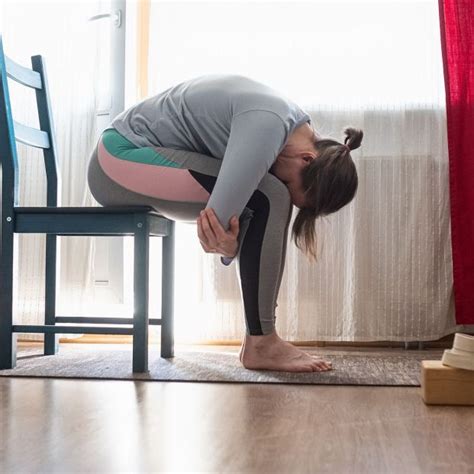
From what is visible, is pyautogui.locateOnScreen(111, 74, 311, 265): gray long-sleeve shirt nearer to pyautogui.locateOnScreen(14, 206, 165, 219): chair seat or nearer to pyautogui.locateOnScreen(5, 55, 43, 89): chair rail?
pyautogui.locateOnScreen(14, 206, 165, 219): chair seat

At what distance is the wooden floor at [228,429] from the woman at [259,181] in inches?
10.1

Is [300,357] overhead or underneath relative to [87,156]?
underneath

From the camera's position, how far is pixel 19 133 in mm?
2127

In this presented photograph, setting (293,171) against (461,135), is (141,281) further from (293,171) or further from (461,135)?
(461,135)

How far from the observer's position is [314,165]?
1.85 m

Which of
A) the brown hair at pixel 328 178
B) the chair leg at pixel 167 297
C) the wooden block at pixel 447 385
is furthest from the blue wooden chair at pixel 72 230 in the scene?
the wooden block at pixel 447 385

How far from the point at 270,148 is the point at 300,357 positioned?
0.50 m

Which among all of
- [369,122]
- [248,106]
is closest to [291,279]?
[369,122]

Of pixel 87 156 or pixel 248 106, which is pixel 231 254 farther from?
pixel 87 156

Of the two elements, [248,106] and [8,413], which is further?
[248,106]

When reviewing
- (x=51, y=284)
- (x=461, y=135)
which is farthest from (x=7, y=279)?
(x=461, y=135)

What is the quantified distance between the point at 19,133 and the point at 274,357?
931mm

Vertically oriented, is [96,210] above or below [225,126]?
below

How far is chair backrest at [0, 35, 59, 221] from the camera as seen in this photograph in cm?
196
